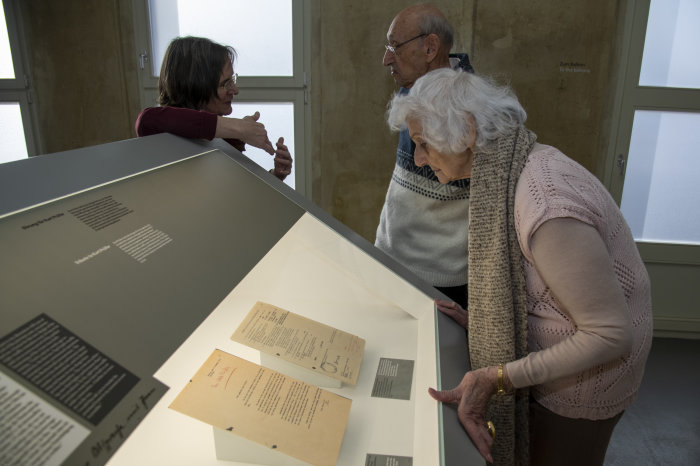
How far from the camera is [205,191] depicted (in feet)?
3.51

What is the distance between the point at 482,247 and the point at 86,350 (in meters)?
0.89

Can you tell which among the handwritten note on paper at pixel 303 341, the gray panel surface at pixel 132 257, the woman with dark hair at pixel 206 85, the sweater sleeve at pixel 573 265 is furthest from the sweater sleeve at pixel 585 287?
the woman with dark hair at pixel 206 85

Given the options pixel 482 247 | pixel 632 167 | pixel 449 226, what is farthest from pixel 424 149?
pixel 632 167

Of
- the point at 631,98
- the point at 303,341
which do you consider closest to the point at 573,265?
the point at 303,341

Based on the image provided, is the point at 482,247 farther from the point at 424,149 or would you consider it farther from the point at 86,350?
the point at 86,350

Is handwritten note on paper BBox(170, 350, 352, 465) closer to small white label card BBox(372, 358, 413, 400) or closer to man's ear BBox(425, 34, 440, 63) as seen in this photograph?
small white label card BBox(372, 358, 413, 400)

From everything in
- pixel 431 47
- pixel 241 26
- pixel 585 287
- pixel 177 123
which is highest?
pixel 241 26

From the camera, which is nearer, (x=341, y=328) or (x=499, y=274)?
(x=499, y=274)

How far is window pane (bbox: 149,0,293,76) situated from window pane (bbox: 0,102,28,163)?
1.12 m

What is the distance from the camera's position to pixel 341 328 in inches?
54.9

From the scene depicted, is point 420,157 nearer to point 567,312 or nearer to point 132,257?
point 567,312

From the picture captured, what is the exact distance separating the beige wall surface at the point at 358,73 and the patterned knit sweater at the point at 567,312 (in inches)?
94.8

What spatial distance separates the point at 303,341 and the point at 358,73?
2583 millimetres

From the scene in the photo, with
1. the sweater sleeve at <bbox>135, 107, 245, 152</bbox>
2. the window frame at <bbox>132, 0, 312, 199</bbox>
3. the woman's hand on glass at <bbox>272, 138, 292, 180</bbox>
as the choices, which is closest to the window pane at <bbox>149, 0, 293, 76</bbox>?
Answer: the window frame at <bbox>132, 0, 312, 199</bbox>
